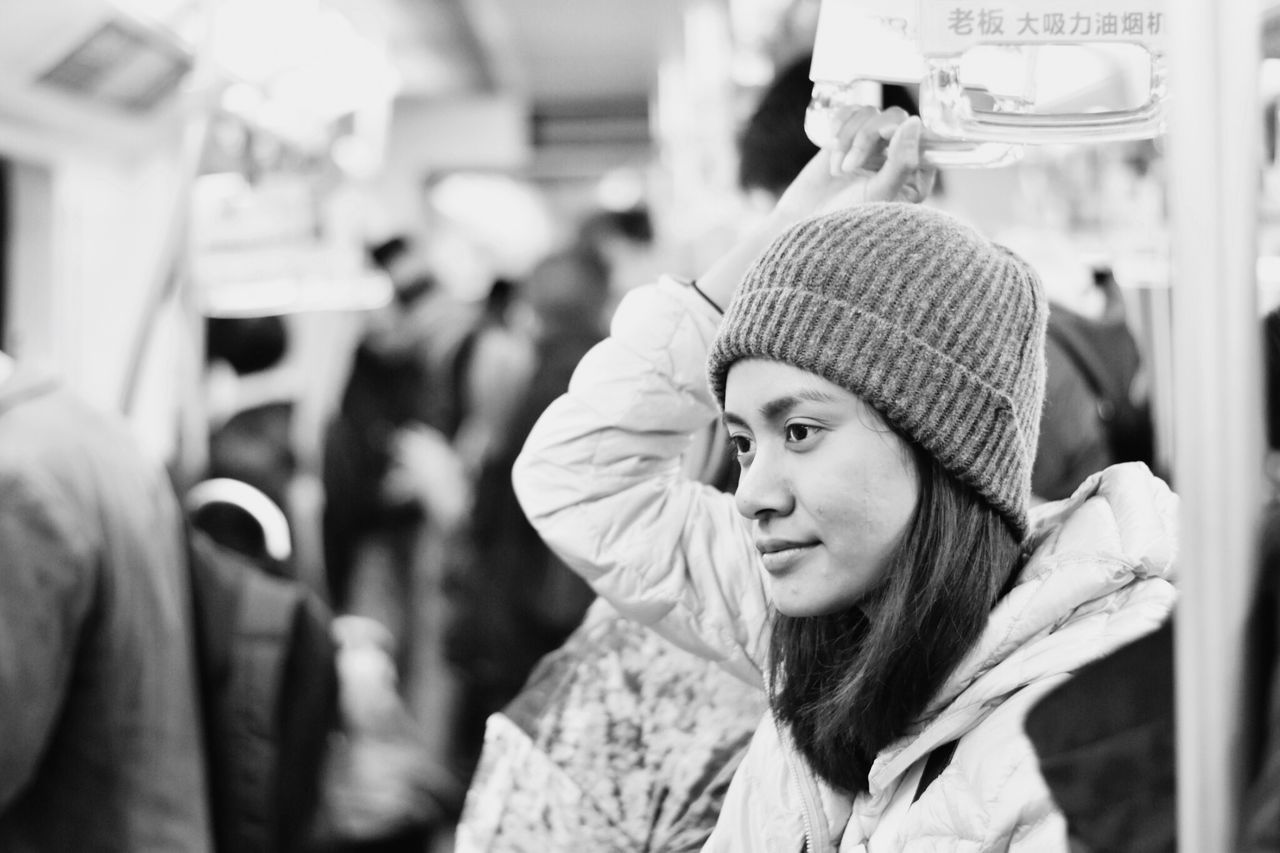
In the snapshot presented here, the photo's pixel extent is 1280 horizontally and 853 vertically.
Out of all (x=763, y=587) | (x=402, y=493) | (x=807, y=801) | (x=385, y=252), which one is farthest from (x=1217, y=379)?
(x=385, y=252)

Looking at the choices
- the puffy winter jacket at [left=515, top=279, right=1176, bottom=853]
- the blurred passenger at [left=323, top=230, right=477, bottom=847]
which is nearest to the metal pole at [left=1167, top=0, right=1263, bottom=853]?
the puffy winter jacket at [left=515, top=279, right=1176, bottom=853]

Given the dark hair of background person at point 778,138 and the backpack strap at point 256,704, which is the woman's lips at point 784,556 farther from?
the backpack strap at point 256,704

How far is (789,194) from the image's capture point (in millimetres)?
1420

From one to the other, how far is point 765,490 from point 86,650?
123 centimetres

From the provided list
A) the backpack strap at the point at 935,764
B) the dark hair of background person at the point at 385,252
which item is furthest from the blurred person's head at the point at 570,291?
the backpack strap at the point at 935,764

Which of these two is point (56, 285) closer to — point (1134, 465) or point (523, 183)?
point (1134, 465)

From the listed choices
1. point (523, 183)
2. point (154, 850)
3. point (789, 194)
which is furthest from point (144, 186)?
point (523, 183)

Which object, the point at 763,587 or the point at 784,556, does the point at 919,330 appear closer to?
the point at 784,556

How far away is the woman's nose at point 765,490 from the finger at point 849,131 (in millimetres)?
335

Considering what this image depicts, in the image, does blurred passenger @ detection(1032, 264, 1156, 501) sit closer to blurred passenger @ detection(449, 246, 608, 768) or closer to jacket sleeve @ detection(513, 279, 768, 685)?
jacket sleeve @ detection(513, 279, 768, 685)

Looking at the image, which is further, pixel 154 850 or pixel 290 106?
pixel 290 106

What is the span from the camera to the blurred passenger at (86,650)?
1.89 meters

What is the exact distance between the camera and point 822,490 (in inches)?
44.9

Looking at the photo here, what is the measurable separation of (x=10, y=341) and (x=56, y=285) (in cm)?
20
